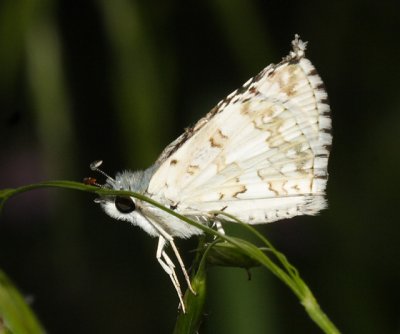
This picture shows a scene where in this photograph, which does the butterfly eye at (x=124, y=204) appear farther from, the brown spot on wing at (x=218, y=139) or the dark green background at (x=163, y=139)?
the dark green background at (x=163, y=139)

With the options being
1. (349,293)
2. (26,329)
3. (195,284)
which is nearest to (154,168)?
(195,284)

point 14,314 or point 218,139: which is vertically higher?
point 218,139

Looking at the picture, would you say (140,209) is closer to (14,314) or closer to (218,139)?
(218,139)

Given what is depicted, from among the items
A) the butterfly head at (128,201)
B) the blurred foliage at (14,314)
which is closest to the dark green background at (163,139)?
the butterfly head at (128,201)

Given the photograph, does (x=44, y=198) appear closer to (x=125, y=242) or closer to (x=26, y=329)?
(x=125, y=242)

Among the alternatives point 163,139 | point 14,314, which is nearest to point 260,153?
point 163,139

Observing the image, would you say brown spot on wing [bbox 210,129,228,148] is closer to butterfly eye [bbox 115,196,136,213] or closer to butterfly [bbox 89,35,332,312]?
butterfly [bbox 89,35,332,312]
